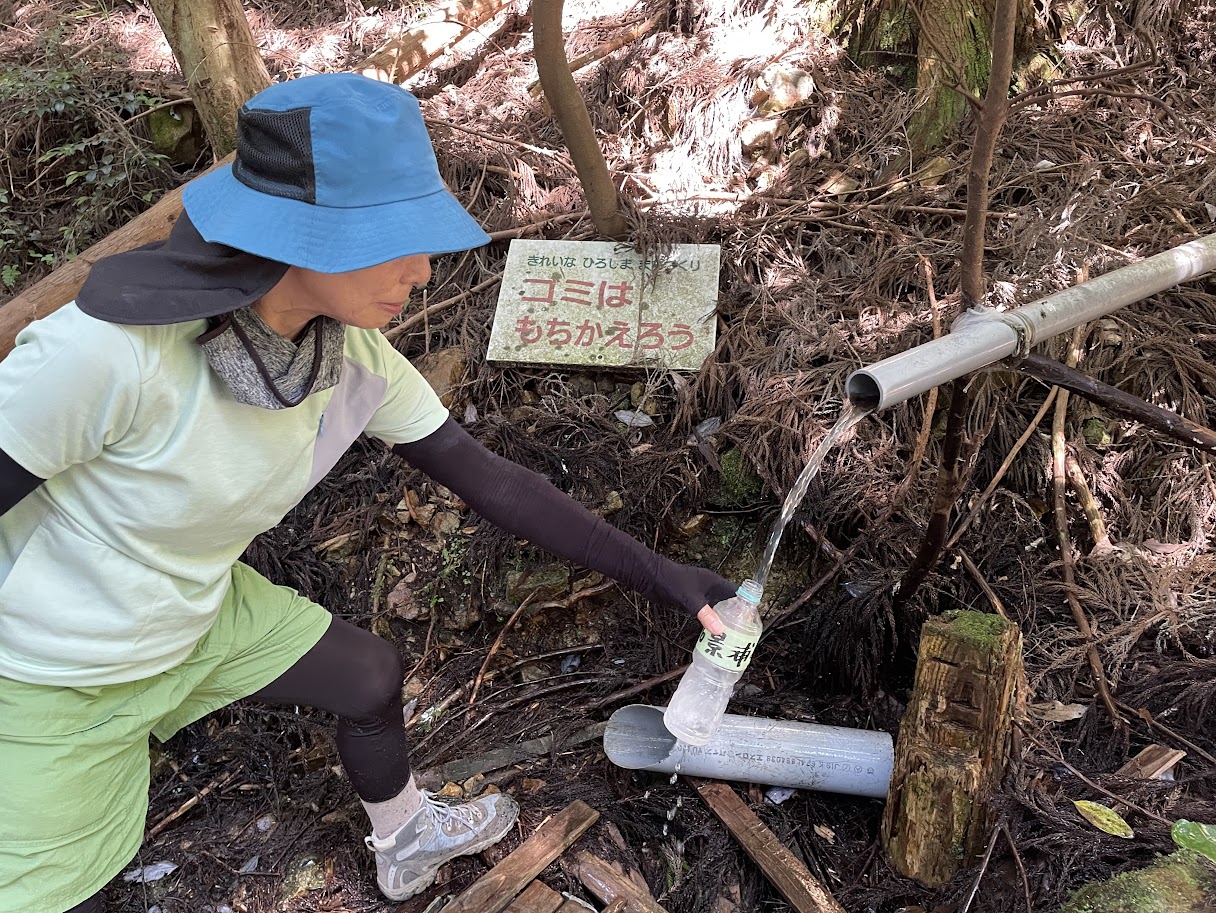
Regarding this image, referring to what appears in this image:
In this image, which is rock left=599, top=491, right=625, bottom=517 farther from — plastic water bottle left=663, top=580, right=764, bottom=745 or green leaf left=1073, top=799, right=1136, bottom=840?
green leaf left=1073, top=799, right=1136, bottom=840

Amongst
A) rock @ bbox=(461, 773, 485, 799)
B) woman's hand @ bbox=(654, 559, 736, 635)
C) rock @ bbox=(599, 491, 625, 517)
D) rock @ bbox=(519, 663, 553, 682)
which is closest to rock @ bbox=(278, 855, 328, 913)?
rock @ bbox=(461, 773, 485, 799)

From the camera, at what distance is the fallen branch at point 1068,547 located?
2465mm

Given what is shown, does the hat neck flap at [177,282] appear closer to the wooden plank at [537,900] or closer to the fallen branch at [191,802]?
the wooden plank at [537,900]

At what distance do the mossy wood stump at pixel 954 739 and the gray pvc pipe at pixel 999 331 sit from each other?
2.30 ft

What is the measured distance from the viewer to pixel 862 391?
169 cm

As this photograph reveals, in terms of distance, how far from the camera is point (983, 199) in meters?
2.00

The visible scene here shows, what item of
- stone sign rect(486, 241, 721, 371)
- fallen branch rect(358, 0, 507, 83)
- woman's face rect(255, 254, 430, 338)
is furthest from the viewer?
fallen branch rect(358, 0, 507, 83)

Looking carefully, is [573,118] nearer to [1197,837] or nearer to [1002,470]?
[1002,470]

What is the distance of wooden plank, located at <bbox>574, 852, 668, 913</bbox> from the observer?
2.22 m

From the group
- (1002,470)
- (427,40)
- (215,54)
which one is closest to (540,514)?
(1002,470)

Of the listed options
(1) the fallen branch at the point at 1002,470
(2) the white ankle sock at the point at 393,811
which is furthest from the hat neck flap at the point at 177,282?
(1) the fallen branch at the point at 1002,470

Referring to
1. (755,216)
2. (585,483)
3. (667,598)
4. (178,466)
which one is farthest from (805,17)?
(178,466)

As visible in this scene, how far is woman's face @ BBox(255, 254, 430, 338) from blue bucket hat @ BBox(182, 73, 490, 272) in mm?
65

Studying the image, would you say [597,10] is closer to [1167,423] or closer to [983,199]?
[983,199]
